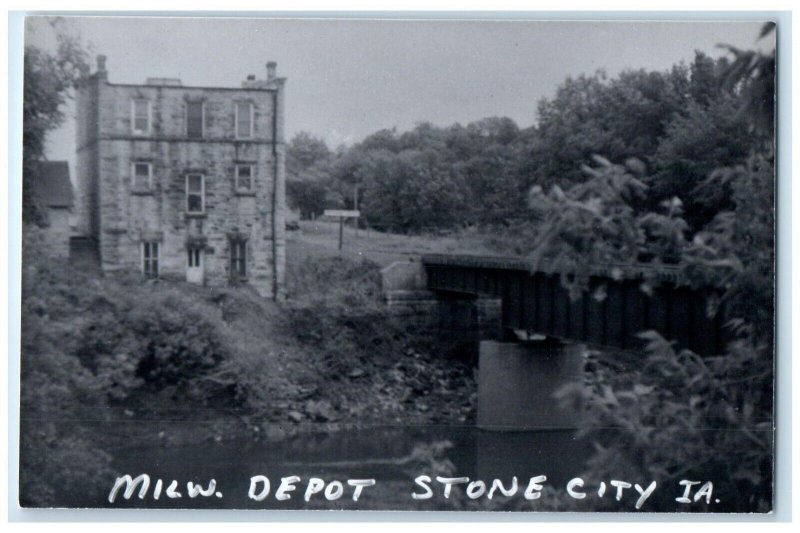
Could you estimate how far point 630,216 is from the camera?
229 inches

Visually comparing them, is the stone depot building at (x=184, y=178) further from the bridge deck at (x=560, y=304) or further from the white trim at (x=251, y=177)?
the bridge deck at (x=560, y=304)

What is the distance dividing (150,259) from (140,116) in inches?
43.6

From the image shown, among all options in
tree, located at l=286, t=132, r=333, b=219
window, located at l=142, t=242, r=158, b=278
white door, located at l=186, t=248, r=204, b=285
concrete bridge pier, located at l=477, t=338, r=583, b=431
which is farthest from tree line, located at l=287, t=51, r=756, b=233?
window, located at l=142, t=242, r=158, b=278

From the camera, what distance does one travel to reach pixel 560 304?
805 centimetres

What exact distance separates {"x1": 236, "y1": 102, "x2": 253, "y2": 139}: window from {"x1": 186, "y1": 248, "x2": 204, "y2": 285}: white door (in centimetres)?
97

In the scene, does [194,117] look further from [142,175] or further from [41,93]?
[41,93]

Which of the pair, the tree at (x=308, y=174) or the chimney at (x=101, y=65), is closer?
the chimney at (x=101, y=65)

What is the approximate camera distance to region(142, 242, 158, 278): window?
7.93m

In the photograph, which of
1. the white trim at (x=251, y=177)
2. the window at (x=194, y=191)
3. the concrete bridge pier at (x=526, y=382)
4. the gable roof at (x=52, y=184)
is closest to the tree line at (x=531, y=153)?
the white trim at (x=251, y=177)

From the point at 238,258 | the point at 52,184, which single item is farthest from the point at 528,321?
the point at 52,184

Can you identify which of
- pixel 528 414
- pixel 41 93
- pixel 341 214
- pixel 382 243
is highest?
pixel 41 93

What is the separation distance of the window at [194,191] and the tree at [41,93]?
3.47 feet

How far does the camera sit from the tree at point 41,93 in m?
7.50
